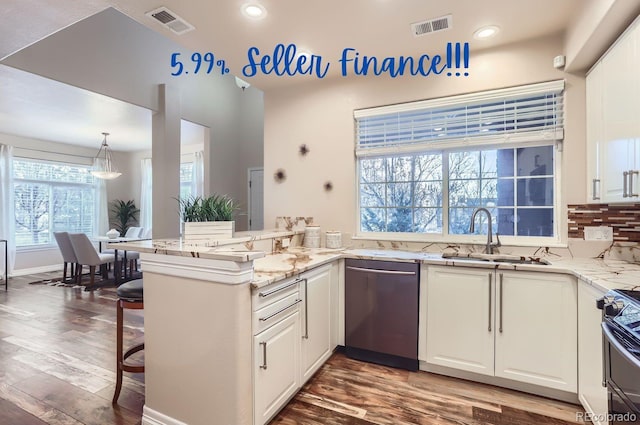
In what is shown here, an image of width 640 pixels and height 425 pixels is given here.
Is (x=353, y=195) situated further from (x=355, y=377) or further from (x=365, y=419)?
(x=365, y=419)

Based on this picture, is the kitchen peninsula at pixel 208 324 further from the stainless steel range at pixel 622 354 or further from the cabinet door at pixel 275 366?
the stainless steel range at pixel 622 354

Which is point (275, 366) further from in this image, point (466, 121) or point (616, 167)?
point (466, 121)

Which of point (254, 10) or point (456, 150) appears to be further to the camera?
point (456, 150)

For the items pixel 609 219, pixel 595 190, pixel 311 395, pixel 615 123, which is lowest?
pixel 311 395

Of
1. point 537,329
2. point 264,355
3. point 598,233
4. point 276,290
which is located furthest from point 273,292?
point 598,233

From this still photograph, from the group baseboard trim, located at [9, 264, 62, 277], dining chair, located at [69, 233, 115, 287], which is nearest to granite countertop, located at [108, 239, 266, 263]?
dining chair, located at [69, 233, 115, 287]

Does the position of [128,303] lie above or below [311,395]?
above

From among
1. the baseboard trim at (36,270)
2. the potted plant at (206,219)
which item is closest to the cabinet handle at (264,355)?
the potted plant at (206,219)

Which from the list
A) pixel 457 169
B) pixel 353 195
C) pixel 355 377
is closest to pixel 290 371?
pixel 355 377

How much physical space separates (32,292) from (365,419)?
18.3ft

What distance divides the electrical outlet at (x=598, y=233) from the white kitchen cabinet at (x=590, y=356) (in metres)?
0.70

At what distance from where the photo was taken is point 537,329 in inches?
81.6

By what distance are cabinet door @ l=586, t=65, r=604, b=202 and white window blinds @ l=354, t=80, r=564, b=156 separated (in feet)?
0.61

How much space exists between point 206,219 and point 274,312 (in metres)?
0.80
